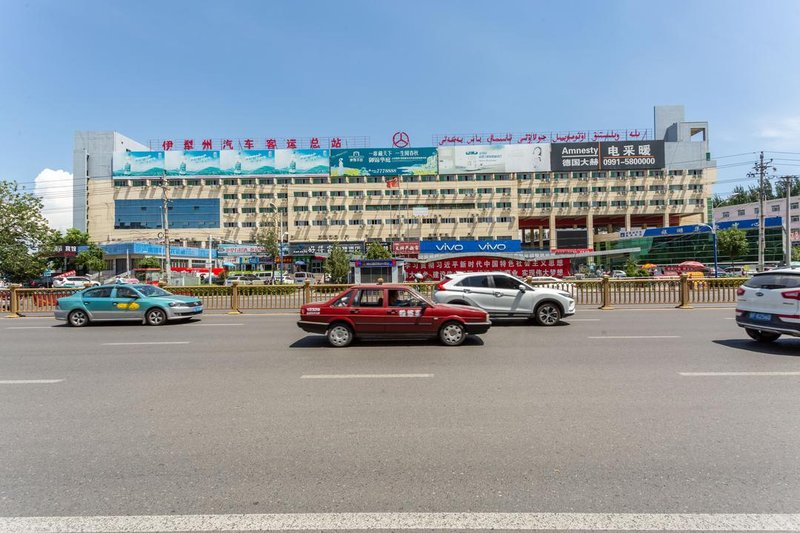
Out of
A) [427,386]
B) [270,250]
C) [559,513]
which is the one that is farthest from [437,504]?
[270,250]

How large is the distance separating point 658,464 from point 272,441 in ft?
11.2

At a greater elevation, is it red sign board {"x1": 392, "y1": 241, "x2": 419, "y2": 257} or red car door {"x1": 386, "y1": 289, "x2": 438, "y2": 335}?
red sign board {"x1": 392, "y1": 241, "x2": 419, "y2": 257}

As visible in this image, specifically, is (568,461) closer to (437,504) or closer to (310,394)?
(437,504)

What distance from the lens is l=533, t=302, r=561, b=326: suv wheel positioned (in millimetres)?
12602

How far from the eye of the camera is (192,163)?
79438 mm

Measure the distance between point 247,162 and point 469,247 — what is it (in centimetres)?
4305

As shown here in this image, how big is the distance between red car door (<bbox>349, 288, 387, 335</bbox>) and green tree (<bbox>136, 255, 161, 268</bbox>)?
194 feet

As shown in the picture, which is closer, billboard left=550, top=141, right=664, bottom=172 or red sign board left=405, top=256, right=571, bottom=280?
red sign board left=405, top=256, right=571, bottom=280

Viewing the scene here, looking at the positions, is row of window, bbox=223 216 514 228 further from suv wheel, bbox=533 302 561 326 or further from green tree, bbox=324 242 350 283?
suv wheel, bbox=533 302 561 326

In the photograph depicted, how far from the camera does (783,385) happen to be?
6.01 meters

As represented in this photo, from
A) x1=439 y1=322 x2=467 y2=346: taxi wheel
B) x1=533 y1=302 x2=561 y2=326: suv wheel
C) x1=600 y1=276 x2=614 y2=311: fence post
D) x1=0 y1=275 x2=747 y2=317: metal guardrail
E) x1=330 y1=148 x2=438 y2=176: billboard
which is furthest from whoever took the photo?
x1=330 y1=148 x2=438 y2=176: billboard

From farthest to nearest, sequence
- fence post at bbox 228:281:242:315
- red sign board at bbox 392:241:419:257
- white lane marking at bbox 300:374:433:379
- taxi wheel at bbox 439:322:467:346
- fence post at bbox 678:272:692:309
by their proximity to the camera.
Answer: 1. red sign board at bbox 392:241:419:257
2. fence post at bbox 228:281:242:315
3. fence post at bbox 678:272:692:309
4. taxi wheel at bbox 439:322:467:346
5. white lane marking at bbox 300:374:433:379

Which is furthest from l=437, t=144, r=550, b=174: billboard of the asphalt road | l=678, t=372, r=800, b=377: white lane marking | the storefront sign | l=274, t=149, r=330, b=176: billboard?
l=678, t=372, r=800, b=377: white lane marking

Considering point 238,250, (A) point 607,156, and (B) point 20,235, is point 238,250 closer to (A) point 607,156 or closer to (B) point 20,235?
(B) point 20,235
